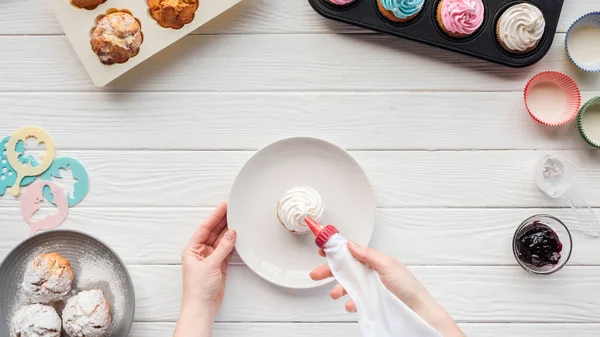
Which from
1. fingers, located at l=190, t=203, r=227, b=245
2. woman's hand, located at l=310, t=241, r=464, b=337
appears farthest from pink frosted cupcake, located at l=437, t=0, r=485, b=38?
fingers, located at l=190, t=203, r=227, b=245

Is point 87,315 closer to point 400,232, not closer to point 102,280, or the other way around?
point 102,280

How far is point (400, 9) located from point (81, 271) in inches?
46.6

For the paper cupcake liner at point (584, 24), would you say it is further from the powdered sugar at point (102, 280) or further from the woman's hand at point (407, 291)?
the powdered sugar at point (102, 280)

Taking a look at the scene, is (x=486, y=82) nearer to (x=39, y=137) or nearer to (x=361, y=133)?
(x=361, y=133)

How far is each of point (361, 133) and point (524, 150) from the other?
1.64 feet

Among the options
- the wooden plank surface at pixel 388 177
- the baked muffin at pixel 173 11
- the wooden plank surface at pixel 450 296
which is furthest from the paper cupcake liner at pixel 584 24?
the baked muffin at pixel 173 11

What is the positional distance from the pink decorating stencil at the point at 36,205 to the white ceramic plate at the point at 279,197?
1.72 ft

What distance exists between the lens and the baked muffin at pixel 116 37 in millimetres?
1382

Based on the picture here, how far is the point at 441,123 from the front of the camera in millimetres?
1516

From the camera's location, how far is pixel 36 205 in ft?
4.92

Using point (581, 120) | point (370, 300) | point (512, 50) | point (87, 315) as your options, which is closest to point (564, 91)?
point (581, 120)

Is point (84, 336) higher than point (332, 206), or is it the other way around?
point (332, 206)

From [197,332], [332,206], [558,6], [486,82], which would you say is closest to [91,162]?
[197,332]

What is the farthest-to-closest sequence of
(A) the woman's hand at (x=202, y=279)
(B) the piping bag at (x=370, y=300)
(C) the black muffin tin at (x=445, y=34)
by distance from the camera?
(C) the black muffin tin at (x=445, y=34) → (A) the woman's hand at (x=202, y=279) → (B) the piping bag at (x=370, y=300)
